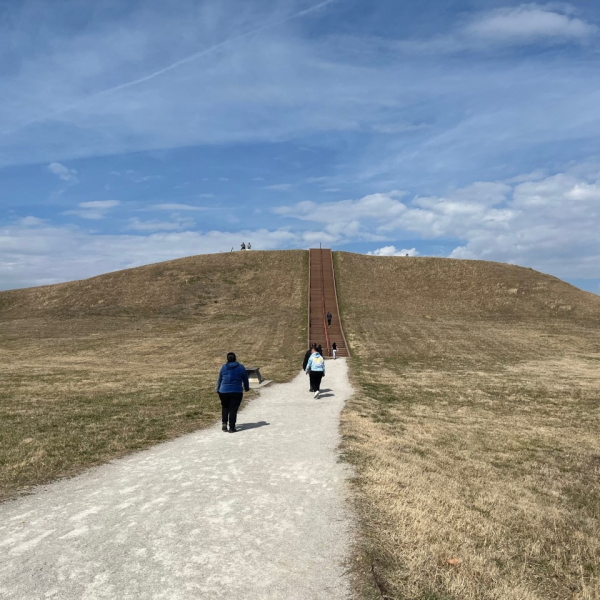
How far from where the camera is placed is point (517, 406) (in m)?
19.5

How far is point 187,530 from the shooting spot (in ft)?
21.8

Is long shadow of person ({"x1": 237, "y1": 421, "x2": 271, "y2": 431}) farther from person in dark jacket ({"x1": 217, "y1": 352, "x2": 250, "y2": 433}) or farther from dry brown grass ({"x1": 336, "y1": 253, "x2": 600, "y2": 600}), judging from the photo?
dry brown grass ({"x1": 336, "y1": 253, "x2": 600, "y2": 600})

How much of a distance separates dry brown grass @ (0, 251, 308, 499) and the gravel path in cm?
168

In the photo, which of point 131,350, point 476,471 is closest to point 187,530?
point 476,471

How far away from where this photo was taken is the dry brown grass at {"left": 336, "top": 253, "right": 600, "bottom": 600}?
5.81 m

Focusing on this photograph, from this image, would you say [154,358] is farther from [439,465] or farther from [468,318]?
[468,318]

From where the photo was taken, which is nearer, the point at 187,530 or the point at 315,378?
the point at 187,530

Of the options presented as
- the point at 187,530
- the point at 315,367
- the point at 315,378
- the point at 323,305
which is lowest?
the point at 187,530

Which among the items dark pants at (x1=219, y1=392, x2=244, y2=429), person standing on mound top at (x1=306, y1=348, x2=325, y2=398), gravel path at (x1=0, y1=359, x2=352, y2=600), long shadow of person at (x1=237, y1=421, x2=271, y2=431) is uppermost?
person standing on mound top at (x1=306, y1=348, x2=325, y2=398)

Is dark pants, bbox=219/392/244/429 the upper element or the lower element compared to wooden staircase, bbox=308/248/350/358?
lower

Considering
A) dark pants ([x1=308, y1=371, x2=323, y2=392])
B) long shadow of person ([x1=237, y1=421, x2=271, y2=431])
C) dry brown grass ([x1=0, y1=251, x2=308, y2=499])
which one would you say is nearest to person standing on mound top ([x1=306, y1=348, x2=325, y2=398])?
dark pants ([x1=308, y1=371, x2=323, y2=392])

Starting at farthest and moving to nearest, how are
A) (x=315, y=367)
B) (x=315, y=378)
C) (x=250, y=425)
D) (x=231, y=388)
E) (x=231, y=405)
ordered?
(x=315, y=378)
(x=315, y=367)
(x=250, y=425)
(x=231, y=405)
(x=231, y=388)

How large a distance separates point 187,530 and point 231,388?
6.51 m

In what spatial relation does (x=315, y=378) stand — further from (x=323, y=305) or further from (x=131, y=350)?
(x=323, y=305)
